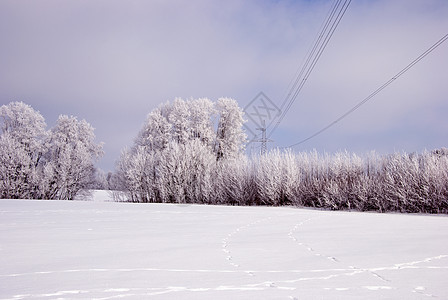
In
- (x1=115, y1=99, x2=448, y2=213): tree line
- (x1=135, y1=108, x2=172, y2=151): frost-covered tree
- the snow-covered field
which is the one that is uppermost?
(x1=135, y1=108, x2=172, y2=151): frost-covered tree

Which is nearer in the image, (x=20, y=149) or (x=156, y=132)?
(x=20, y=149)

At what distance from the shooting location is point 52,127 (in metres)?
34.7

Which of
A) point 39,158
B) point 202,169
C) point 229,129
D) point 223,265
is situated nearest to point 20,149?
point 39,158

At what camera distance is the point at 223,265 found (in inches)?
182

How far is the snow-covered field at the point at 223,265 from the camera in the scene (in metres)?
3.42

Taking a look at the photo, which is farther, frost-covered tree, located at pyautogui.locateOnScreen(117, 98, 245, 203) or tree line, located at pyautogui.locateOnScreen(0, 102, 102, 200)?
tree line, located at pyautogui.locateOnScreen(0, 102, 102, 200)

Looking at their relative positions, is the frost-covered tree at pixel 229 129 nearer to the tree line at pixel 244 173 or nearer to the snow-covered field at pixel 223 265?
the tree line at pixel 244 173

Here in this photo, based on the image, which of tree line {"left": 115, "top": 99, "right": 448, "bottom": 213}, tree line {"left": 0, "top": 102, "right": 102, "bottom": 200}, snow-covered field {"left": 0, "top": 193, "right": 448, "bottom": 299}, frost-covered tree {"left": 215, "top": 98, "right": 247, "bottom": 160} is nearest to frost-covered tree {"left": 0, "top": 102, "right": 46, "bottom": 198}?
tree line {"left": 0, "top": 102, "right": 102, "bottom": 200}

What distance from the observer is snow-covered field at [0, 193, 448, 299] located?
3.42m

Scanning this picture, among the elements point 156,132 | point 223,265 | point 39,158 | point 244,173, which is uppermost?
point 156,132

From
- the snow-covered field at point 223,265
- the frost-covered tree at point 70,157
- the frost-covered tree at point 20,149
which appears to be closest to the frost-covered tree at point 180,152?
the frost-covered tree at point 70,157

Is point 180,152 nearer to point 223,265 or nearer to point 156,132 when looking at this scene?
point 156,132

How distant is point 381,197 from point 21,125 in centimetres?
3230

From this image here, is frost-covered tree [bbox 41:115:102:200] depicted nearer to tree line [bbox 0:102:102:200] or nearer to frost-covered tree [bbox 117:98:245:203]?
tree line [bbox 0:102:102:200]
